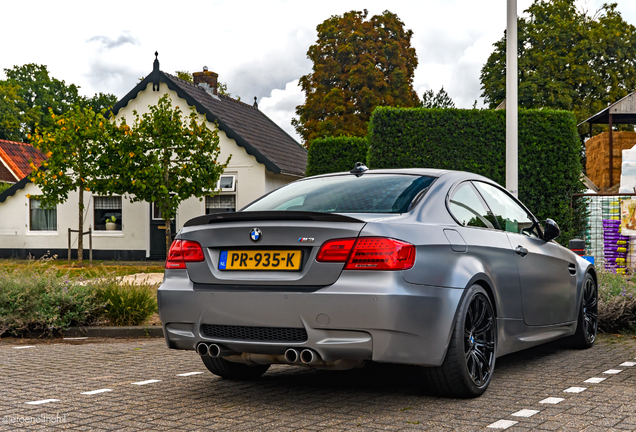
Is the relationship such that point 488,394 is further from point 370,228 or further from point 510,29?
point 510,29

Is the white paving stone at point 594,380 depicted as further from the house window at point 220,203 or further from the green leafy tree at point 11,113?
the green leafy tree at point 11,113

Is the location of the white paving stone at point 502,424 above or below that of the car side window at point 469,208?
below

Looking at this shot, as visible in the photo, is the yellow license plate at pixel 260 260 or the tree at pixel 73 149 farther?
the tree at pixel 73 149

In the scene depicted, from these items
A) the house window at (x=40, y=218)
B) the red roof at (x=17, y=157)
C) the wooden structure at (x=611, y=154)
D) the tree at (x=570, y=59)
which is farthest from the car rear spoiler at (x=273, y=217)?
the red roof at (x=17, y=157)

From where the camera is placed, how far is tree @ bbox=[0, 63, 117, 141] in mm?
64000

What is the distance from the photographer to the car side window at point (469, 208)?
16.0 feet

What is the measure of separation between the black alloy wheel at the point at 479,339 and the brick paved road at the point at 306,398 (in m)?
0.18

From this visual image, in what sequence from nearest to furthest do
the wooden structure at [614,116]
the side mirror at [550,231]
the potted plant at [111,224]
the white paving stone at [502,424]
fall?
the white paving stone at [502,424] < the side mirror at [550,231] < the wooden structure at [614,116] < the potted plant at [111,224]

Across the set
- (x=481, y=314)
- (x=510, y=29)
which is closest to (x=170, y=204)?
(x=510, y=29)

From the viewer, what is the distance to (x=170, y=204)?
20.8m

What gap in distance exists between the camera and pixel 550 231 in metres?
5.96

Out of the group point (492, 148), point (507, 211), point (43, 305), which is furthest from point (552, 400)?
point (492, 148)

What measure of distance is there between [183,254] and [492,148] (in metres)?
11.5

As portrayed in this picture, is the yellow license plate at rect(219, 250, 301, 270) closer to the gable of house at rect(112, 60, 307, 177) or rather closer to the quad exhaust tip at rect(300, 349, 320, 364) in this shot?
the quad exhaust tip at rect(300, 349, 320, 364)
